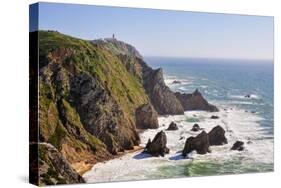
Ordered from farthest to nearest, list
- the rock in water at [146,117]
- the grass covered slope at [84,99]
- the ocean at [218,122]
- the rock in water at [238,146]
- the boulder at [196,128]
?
the rock in water at [238,146]
the boulder at [196,128]
the rock in water at [146,117]
the ocean at [218,122]
the grass covered slope at [84,99]

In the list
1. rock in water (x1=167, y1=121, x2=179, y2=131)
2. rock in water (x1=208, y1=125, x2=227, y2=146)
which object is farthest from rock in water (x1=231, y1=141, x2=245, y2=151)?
rock in water (x1=167, y1=121, x2=179, y2=131)

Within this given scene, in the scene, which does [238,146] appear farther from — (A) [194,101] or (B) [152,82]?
(B) [152,82]

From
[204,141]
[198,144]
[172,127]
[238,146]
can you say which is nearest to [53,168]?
[172,127]

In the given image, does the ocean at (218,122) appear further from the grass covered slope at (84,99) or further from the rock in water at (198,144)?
the grass covered slope at (84,99)

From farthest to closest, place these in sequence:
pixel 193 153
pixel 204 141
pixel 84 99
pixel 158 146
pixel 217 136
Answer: pixel 217 136
pixel 204 141
pixel 193 153
pixel 158 146
pixel 84 99

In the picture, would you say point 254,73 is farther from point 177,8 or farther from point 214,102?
point 177,8

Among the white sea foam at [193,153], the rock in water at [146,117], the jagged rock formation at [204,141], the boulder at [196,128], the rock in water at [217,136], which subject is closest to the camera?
the white sea foam at [193,153]

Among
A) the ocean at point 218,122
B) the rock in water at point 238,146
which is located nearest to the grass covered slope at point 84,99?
the ocean at point 218,122
